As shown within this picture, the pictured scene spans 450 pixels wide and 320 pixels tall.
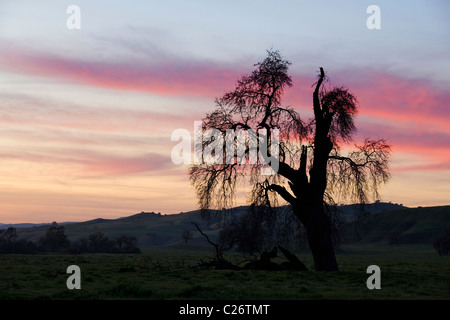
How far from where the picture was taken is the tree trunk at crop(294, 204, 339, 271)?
2716cm

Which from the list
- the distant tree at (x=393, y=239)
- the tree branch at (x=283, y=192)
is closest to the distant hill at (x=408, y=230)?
the distant tree at (x=393, y=239)

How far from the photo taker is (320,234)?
1069 inches

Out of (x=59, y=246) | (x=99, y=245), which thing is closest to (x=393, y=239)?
(x=99, y=245)

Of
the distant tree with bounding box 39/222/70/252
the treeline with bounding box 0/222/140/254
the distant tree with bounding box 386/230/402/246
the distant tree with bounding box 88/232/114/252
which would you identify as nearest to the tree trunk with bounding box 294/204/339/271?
Result: the treeline with bounding box 0/222/140/254

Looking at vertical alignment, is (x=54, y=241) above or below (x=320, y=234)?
below

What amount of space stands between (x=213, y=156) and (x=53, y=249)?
10132 centimetres

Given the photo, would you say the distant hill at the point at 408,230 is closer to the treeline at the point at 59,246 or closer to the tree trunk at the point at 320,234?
the treeline at the point at 59,246

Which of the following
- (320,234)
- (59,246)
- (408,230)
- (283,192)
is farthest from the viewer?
(408,230)

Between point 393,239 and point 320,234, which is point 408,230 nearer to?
point 393,239

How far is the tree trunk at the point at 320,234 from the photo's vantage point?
27.2m

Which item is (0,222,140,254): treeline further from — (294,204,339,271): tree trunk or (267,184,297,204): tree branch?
(294,204,339,271): tree trunk

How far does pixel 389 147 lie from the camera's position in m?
28.1
